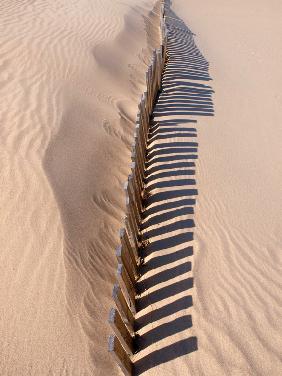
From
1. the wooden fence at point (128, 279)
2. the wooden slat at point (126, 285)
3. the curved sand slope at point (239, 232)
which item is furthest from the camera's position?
the curved sand slope at point (239, 232)

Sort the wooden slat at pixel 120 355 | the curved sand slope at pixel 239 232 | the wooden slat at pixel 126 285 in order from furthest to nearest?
the curved sand slope at pixel 239 232, the wooden slat at pixel 126 285, the wooden slat at pixel 120 355

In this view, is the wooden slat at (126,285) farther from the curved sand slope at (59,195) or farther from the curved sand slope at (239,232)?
the curved sand slope at (239,232)

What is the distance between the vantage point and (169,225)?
445 centimetres

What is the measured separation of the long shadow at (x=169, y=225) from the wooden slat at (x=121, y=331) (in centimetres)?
16

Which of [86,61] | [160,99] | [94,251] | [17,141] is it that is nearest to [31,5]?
[86,61]

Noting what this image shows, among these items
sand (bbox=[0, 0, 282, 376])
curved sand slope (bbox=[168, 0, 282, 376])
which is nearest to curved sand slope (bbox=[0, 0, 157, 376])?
sand (bbox=[0, 0, 282, 376])

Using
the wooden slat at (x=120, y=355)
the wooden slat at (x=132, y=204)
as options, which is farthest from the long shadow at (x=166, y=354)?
the wooden slat at (x=132, y=204)

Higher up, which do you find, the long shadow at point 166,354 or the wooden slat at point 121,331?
the wooden slat at point 121,331

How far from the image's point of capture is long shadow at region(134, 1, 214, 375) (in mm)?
3352

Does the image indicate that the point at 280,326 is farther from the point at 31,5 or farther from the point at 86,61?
the point at 31,5

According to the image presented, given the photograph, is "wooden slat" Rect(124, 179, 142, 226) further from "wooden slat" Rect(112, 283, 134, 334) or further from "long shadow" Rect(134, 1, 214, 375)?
"wooden slat" Rect(112, 283, 134, 334)

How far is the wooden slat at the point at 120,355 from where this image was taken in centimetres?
253

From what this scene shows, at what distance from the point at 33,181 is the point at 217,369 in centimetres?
283

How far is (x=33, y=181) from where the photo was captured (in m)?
4.26
